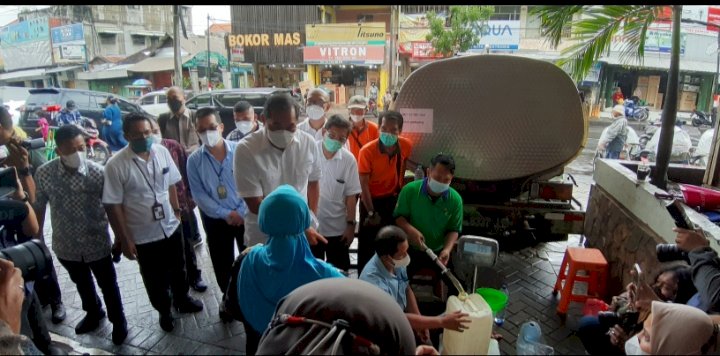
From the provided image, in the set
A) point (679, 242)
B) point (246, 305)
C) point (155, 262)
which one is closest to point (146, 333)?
point (155, 262)

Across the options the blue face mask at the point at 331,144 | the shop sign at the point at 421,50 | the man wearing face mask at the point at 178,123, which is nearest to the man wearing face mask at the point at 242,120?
the man wearing face mask at the point at 178,123

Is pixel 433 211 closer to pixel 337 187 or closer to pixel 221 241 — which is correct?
pixel 337 187

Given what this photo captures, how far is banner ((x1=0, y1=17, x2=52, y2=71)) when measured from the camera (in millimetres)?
15801

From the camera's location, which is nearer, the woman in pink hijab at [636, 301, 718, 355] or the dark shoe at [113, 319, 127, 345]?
the woman in pink hijab at [636, 301, 718, 355]

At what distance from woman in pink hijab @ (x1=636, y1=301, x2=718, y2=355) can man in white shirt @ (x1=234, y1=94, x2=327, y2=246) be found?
181 centimetres

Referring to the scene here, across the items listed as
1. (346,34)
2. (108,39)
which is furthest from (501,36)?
(108,39)

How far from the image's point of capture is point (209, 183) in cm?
334

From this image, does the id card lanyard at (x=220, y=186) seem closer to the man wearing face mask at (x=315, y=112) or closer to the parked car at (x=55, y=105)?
the man wearing face mask at (x=315, y=112)

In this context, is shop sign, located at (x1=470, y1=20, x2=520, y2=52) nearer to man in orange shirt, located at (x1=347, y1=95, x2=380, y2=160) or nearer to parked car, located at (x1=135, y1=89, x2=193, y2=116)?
parked car, located at (x1=135, y1=89, x2=193, y2=116)

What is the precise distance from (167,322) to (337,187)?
1705mm

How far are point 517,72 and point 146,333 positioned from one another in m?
3.83

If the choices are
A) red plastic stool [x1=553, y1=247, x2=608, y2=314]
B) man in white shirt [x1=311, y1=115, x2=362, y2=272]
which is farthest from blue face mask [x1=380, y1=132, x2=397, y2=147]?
red plastic stool [x1=553, y1=247, x2=608, y2=314]

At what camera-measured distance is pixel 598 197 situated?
449 cm
